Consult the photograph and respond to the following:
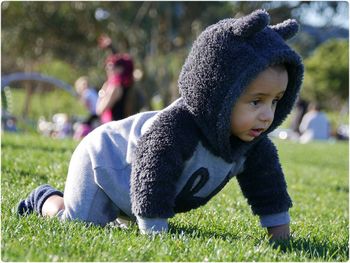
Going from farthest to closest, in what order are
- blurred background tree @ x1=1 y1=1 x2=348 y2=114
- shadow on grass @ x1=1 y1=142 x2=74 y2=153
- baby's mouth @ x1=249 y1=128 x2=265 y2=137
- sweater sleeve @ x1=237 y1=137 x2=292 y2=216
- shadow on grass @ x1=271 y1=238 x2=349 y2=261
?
blurred background tree @ x1=1 y1=1 x2=348 y2=114 → shadow on grass @ x1=1 y1=142 x2=74 y2=153 → sweater sleeve @ x1=237 y1=137 x2=292 y2=216 → baby's mouth @ x1=249 y1=128 x2=265 y2=137 → shadow on grass @ x1=271 y1=238 x2=349 y2=261

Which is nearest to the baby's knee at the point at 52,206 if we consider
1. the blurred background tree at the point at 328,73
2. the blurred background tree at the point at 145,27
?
the blurred background tree at the point at 145,27

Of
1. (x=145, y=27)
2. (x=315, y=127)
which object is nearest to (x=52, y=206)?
(x=145, y=27)

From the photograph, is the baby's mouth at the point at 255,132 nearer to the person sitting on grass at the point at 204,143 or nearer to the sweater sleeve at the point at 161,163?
the person sitting on grass at the point at 204,143

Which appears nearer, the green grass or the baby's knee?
the green grass

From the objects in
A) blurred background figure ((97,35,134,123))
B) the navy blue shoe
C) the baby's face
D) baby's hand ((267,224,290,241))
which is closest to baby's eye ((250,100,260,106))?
the baby's face

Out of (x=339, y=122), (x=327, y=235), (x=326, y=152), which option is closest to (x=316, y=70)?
(x=339, y=122)

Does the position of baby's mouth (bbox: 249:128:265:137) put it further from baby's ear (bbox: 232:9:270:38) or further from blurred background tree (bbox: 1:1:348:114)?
blurred background tree (bbox: 1:1:348:114)

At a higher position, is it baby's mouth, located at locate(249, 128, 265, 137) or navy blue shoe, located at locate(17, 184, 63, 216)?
baby's mouth, located at locate(249, 128, 265, 137)

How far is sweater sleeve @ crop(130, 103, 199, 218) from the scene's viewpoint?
3.58 m

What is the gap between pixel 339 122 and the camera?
39156 millimetres

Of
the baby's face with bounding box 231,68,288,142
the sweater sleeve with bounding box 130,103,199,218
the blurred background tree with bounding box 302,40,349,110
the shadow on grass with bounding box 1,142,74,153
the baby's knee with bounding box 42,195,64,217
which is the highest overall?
the baby's face with bounding box 231,68,288,142

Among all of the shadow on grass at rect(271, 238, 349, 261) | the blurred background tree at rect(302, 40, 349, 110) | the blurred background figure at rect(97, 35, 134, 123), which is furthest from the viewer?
the blurred background tree at rect(302, 40, 349, 110)

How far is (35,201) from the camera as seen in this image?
4.34 metres

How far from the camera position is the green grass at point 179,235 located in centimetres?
311
